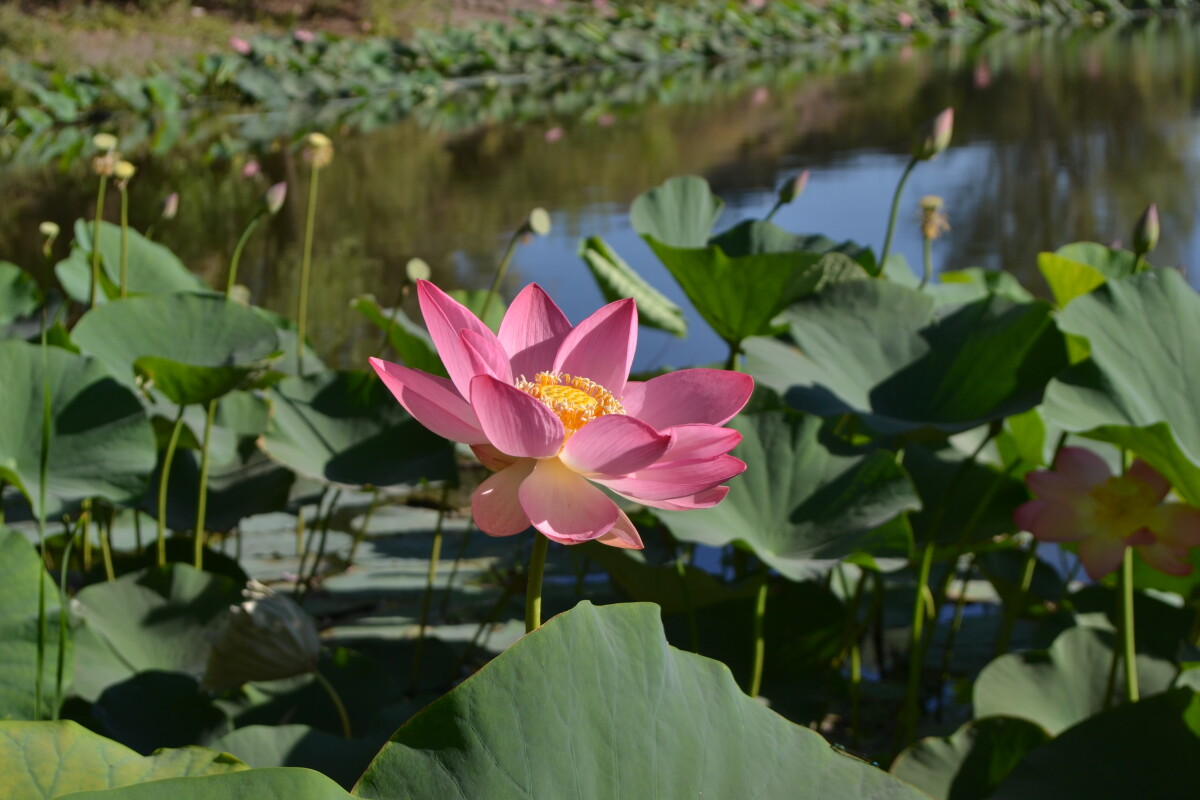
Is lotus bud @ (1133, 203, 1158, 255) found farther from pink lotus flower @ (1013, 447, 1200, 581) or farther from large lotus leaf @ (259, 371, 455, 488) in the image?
large lotus leaf @ (259, 371, 455, 488)

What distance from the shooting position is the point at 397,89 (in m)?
9.62

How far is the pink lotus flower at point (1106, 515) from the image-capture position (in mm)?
985

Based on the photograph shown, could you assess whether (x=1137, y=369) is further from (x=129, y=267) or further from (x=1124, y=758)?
(x=129, y=267)

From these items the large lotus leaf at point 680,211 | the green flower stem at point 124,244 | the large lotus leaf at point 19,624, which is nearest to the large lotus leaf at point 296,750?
the large lotus leaf at point 19,624

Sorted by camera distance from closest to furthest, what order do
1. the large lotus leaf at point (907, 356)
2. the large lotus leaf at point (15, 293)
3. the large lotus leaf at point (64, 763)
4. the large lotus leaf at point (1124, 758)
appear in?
the large lotus leaf at point (64, 763) < the large lotus leaf at point (1124, 758) < the large lotus leaf at point (907, 356) < the large lotus leaf at point (15, 293)

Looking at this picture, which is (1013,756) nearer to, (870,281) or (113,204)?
(870,281)

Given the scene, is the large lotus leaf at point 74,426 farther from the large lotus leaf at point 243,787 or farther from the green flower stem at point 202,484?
the large lotus leaf at point 243,787

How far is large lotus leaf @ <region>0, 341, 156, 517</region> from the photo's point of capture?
3.52 feet

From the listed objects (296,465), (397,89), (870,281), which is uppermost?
(870,281)

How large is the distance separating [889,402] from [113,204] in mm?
4296

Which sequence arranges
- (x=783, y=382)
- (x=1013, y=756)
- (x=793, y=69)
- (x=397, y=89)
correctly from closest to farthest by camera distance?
(x=1013, y=756) → (x=783, y=382) → (x=397, y=89) → (x=793, y=69)

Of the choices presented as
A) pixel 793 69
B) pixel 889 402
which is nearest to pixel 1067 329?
pixel 889 402

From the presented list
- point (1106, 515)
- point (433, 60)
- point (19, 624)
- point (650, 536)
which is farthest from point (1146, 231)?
point (433, 60)

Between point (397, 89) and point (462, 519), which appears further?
point (397, 89)
